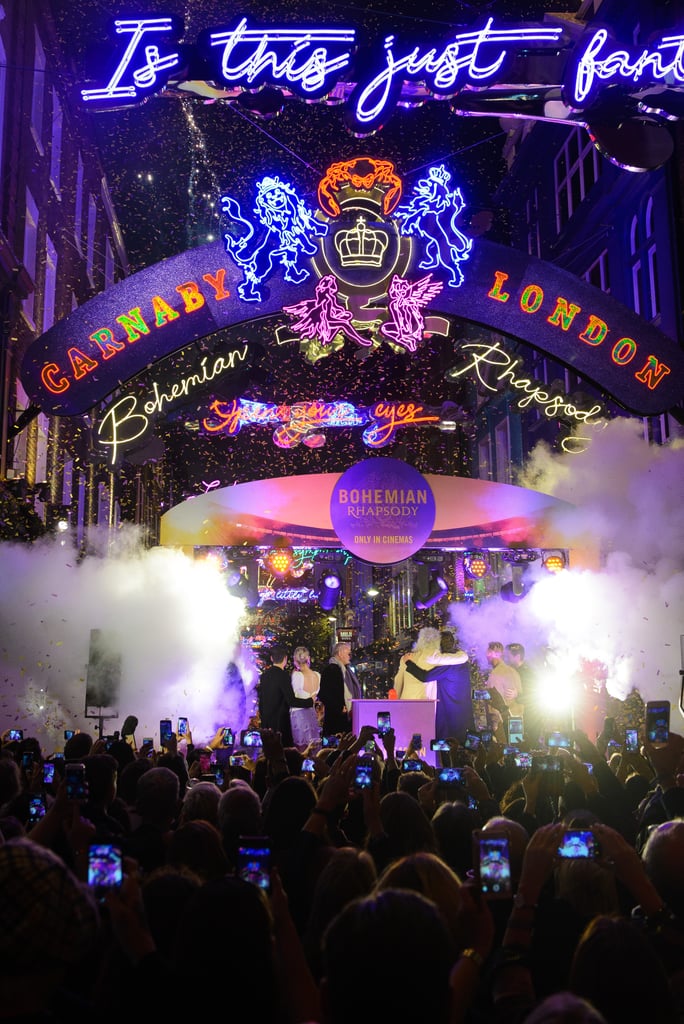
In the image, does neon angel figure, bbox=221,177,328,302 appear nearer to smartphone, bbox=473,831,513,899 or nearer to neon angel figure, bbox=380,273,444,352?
neon angel figure, bbox=380,273,444,352

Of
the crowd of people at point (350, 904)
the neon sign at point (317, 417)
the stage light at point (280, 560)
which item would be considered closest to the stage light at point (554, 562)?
the neon sign at point (317, 417)

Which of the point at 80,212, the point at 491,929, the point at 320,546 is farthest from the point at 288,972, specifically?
the point at 80,212

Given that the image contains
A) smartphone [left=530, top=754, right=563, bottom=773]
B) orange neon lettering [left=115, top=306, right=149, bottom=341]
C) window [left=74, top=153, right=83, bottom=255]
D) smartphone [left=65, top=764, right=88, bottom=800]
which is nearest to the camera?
smartphone [left=65, top=764, right=88, bottom=800]

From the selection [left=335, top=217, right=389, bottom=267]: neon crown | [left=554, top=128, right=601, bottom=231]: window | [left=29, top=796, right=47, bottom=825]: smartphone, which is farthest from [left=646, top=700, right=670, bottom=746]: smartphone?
[left=554, top=128, right=601, bottom=231]: window

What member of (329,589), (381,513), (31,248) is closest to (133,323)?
(381,513)

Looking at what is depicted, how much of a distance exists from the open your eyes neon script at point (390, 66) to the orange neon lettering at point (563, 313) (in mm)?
1965

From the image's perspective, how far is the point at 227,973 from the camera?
2529mm

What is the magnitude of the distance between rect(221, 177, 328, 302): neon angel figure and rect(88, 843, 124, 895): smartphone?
8.61m

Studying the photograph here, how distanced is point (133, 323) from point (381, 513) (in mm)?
4645

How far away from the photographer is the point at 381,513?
556 inches

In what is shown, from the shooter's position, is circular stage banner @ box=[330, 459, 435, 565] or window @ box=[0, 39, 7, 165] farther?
window @ box=[0, 39, 7, 165]

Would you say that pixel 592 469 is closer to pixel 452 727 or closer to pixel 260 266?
pixel 452 727

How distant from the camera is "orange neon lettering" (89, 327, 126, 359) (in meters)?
10.8

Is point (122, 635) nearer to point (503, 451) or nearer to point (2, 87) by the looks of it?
point (2, 87)
